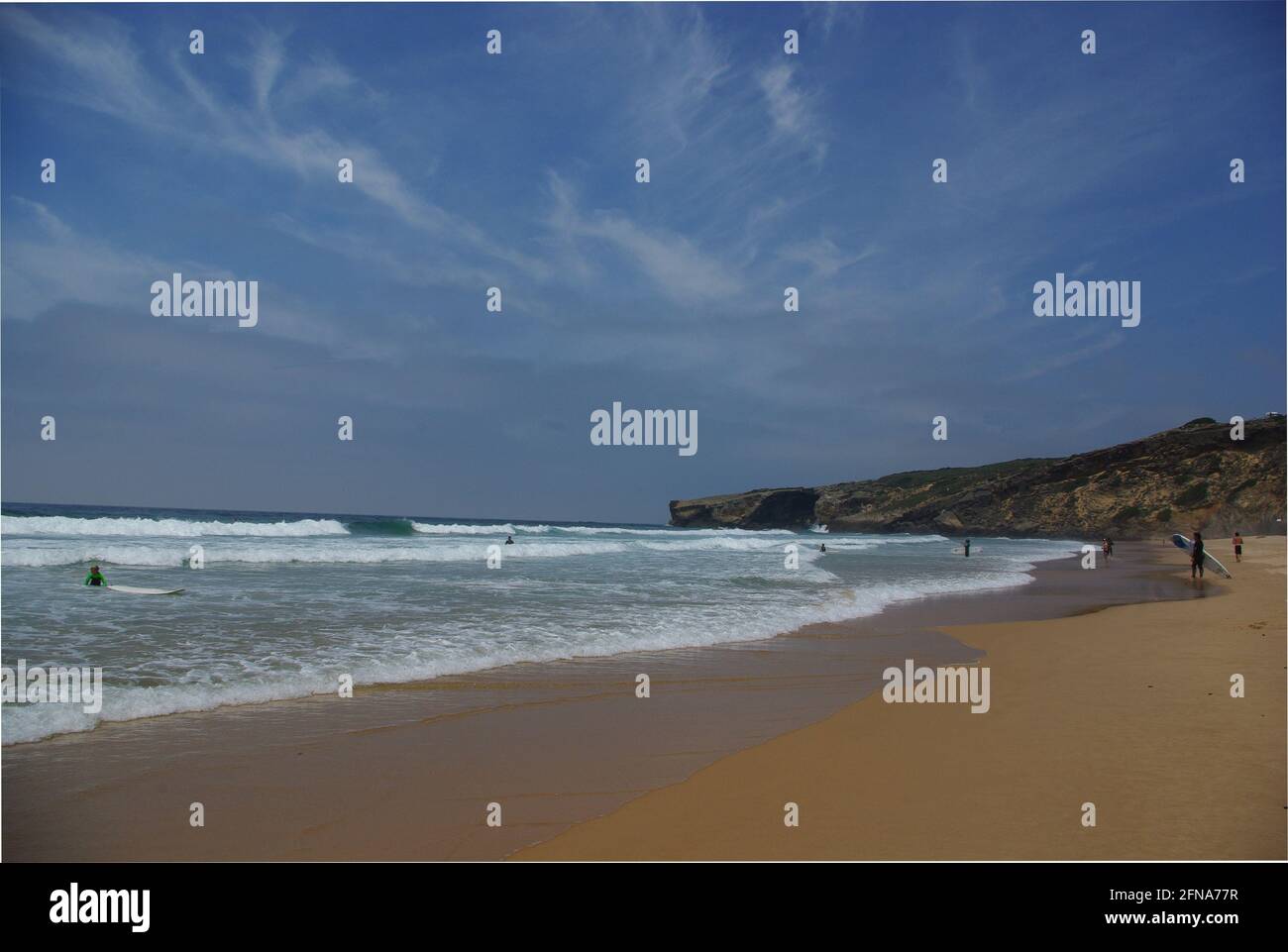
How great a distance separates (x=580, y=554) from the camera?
33.8 m

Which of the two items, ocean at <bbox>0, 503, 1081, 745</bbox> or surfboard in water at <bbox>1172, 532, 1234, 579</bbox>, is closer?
ocean at <bbox>0, 503, 1081, 745</bbox>

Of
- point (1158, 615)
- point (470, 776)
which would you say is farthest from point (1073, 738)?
point (1158, 615)

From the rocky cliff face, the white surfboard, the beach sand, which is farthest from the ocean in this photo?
the rocky cliff face

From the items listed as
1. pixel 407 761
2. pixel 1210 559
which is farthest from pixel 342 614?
pixel 1210 559

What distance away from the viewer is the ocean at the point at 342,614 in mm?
7707

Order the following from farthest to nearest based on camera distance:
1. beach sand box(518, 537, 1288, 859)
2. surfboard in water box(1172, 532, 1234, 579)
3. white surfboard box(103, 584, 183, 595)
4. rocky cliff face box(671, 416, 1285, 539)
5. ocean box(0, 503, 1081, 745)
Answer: rocky cliff face box(671, 416, 1285, 539)
surfboard in water box(1172, 532, 1234, 579)
white surfboard box(103, 584, 183, 595)
ocean box(0, 503, 1081, 745)
beach sand box(518, 537, 1288, 859)

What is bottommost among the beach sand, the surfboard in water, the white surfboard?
the surfboard in water

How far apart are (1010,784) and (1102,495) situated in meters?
93.1

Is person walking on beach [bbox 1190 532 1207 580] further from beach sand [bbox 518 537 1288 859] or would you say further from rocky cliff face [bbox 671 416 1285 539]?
rocky cliff face [bbox 671 416 1285 539]

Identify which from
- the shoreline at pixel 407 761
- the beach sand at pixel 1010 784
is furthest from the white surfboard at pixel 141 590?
the beach sand at pixel 1010 784

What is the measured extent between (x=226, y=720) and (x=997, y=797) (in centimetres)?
622

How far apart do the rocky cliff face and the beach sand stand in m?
75.7

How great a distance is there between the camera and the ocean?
7.71m

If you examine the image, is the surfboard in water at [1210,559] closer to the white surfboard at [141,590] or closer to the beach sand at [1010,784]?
the beach sand at [1010,784]
